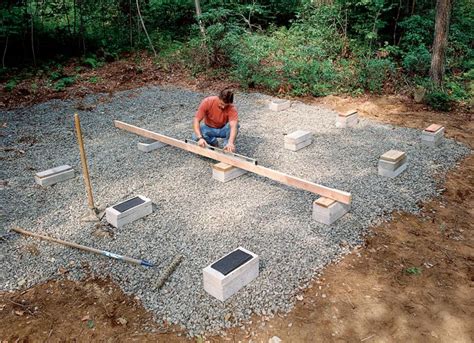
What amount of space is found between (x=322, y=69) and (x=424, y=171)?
5.21 metres

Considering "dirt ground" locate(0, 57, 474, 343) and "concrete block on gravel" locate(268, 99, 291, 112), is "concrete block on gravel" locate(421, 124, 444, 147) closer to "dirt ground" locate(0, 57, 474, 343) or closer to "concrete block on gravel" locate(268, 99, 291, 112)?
"dirt ground" locate(0, 57, 474, 343)

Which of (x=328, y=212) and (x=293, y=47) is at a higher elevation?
(x=293, y=47)

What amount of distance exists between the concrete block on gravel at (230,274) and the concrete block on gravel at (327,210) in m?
1.15

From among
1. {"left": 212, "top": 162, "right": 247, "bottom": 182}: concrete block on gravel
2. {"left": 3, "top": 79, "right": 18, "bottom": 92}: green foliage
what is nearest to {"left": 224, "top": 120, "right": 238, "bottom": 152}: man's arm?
{"left": 212, "top": 162, "right": 247, "bottom": 182}: concrete block on gravel

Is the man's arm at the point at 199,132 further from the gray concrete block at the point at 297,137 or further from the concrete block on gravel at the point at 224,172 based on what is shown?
the gray concrete block at the point at 297,137

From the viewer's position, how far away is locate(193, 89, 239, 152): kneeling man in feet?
17.6

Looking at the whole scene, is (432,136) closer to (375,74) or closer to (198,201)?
(375,74)

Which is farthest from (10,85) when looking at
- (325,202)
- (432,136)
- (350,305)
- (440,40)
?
(440,40)

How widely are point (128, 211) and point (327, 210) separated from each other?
2.20m

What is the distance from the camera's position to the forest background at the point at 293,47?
924 cm

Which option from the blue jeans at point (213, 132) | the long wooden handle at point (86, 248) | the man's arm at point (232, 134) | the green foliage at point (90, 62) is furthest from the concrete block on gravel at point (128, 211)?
the green foliage at point (90, 62)

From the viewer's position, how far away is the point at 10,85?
940 centimetres

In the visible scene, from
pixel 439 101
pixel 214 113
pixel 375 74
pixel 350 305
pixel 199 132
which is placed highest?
pixel 214 113

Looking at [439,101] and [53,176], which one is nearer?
[53,176]
